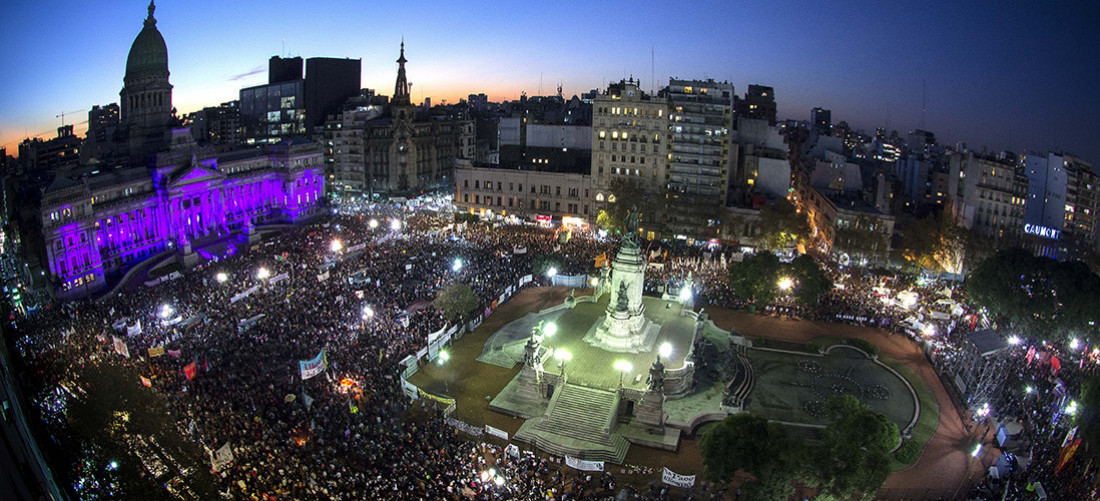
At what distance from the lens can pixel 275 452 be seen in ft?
82.0

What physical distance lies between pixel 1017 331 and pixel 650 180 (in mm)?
40388

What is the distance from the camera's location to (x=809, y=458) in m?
23.0

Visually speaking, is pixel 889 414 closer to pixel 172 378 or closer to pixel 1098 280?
pixel 1098 280

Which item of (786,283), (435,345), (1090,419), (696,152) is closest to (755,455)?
(1090,419)

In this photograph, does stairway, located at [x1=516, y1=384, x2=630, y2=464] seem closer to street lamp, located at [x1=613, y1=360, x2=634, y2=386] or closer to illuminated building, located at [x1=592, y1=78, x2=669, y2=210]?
street lamp, located at [x1=613, y1=360, x2=634, y2=386]

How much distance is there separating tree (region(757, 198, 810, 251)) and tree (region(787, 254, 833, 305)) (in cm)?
1791

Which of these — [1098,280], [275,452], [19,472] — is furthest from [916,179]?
[19,472]

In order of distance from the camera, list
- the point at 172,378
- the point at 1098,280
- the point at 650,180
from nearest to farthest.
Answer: the point at 172,378, the point at 1098,280, the point at 650,180

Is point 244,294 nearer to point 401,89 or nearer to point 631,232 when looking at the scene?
point 631,232

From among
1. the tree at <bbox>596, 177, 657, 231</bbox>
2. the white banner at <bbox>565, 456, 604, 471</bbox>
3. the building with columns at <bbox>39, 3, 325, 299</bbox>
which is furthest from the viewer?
the tree at <bbox>596, 177, 657, 231</bbox>

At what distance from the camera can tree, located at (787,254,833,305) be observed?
4647 cm

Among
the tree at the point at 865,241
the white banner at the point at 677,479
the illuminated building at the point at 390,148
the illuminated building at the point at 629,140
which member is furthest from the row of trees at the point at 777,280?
the illuminated building at the point at 390,148

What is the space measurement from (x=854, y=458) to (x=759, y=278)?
25.8 metres

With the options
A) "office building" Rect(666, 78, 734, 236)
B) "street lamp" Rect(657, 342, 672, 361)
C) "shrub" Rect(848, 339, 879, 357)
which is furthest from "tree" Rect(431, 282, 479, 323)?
"office building" Rect(666, 78, 734, 236)
